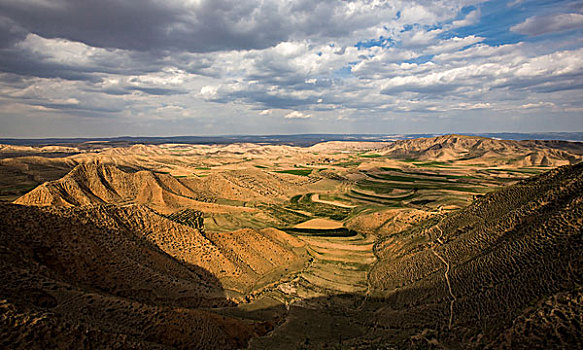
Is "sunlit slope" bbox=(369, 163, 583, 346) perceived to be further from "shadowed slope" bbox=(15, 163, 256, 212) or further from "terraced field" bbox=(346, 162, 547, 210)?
"shadowed slope" bbox=(15, 163, 256, 212)

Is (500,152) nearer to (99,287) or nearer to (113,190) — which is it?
(113,190)

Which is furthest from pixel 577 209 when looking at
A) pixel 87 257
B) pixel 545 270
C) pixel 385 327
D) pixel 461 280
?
pixel 87 257

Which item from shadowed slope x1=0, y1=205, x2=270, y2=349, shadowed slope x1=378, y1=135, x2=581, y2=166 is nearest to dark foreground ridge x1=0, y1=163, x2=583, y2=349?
shadowed slope x1=0, y1=205, x2=270, y2=349

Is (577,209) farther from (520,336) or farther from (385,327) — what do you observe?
(385,327)

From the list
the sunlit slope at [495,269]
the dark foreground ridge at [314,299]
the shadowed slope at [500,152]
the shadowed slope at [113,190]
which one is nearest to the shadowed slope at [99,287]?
the dark foreground ridge at [314,299]

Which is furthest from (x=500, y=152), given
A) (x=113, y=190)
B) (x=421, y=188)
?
(x=113, y=190)

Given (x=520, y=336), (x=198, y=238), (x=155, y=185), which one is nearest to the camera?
(x=520, y=336)

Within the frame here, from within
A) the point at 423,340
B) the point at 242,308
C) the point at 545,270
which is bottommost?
the point at 242,308

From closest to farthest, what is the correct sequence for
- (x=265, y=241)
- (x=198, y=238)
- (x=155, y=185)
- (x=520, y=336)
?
1. (x=520, y=336)
2. (x=198, y=238)
3. (x=265, y=241)
4. (x=155, y=185)
